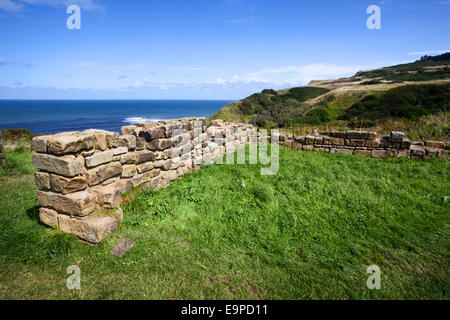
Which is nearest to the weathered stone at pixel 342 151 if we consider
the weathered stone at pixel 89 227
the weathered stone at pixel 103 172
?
the weathered stone at pixel 103 172

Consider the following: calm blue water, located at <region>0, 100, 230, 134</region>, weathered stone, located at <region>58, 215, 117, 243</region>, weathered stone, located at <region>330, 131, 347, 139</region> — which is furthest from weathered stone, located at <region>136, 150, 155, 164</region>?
calm blue water, located at <region>0, 100, 230, 134</region>

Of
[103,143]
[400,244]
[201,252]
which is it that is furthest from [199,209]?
[400,244]

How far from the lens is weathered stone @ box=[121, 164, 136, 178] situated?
15.9ft

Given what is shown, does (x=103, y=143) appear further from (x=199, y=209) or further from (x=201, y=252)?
(x=201, y=252)

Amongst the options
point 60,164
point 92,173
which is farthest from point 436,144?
point 60,164

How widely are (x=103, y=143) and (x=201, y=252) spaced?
2687mm

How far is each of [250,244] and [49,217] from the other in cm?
364

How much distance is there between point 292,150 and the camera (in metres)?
9.94

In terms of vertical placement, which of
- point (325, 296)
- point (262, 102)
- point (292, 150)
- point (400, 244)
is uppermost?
point (262, 102)

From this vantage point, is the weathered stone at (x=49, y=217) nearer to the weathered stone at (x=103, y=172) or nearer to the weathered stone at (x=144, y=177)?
the weathered stone at (x=103, y=172)

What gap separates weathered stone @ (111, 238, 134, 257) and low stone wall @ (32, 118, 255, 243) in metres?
0.30

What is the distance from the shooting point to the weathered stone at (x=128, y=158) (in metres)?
4.74
